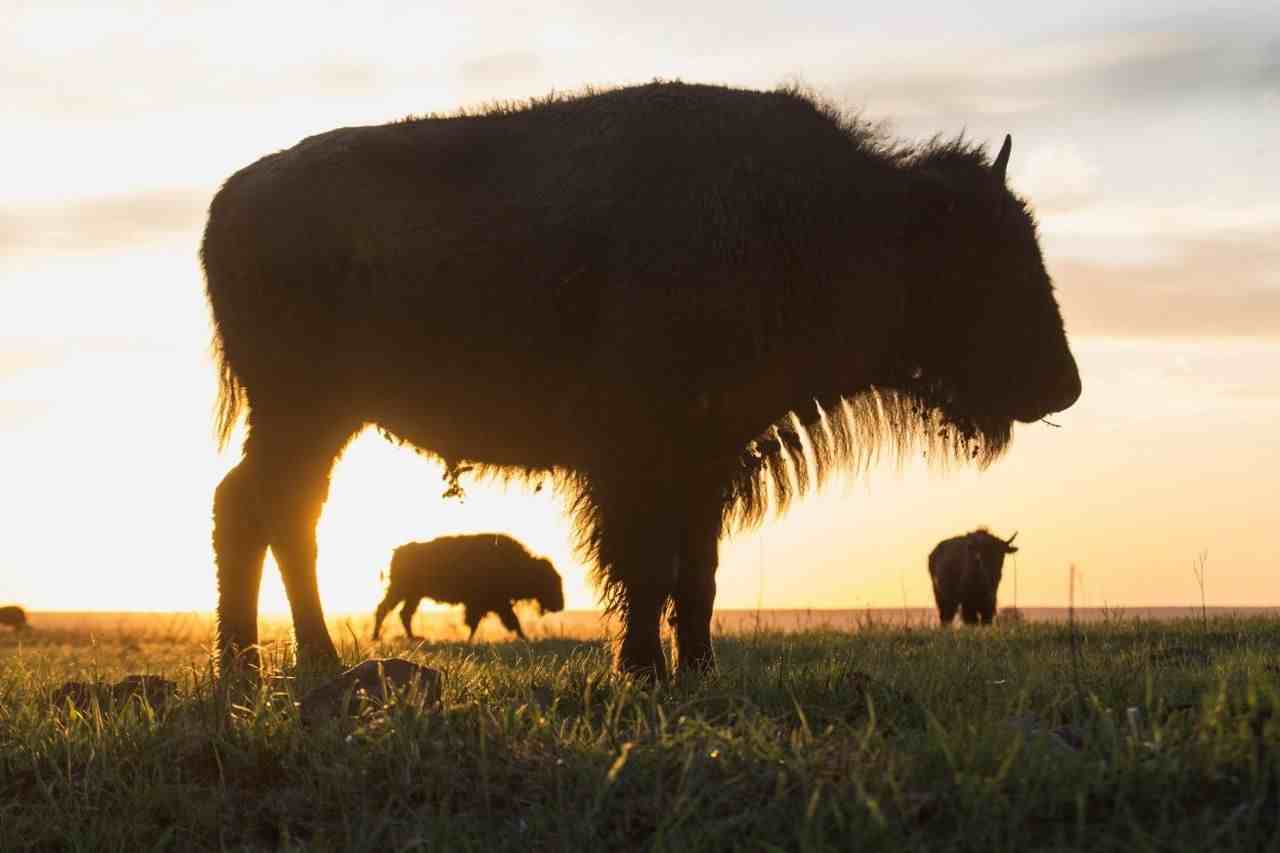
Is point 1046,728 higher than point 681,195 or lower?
lower

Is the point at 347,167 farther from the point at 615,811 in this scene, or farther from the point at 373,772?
the point at 615,811

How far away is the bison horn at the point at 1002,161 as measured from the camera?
6.10 meters

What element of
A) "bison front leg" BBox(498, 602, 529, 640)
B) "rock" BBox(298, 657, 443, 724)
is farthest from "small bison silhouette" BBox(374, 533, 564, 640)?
"rock" BBox(298, 657, 443, 724)

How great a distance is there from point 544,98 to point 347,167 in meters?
0.94

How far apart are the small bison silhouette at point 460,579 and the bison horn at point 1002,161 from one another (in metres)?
16.4

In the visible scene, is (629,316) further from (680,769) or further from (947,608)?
(947,608)

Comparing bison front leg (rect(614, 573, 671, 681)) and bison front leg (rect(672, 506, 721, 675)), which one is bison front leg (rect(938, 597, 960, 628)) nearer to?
bison front leg (rect(672, 506, 721, 675))

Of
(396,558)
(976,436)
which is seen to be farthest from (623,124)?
(396,558)

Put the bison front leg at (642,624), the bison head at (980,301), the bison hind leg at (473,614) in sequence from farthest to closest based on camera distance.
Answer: the bison hind leg at (473,614) < the bison head at (980,301) < the bison front leg at (642,624)

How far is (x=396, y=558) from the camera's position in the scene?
72.9 ft

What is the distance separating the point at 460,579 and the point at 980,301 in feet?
54.7

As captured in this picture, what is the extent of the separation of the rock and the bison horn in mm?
3102

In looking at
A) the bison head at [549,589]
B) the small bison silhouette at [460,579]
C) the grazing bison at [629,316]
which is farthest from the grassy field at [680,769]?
the bison head at [549,589]

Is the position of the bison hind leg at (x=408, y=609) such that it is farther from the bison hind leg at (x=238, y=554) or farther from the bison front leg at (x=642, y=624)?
the bison front leg at (x=642, y=624)
